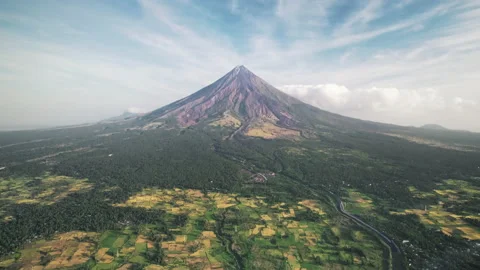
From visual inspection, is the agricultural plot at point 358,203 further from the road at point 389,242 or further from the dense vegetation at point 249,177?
the road at point 389,242

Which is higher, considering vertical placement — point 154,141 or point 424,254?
point 154,141

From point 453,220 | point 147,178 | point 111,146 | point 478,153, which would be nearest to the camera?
point 453,220

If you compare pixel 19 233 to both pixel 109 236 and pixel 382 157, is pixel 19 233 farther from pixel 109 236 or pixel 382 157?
pixel 382 157

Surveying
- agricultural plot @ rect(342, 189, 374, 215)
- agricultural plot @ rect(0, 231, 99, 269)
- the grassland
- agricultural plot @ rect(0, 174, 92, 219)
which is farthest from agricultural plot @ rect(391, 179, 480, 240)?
agricultural plot @ rect(0, 174, 92, 219)

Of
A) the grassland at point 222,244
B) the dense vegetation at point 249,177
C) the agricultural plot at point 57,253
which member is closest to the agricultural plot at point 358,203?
the dense vegetation at point 249,177

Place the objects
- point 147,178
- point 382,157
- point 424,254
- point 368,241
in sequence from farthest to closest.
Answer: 1. point 382,157
2. point 147,178
3. point 368,241
4. point 424,254

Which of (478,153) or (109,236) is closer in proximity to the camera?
(109,236)

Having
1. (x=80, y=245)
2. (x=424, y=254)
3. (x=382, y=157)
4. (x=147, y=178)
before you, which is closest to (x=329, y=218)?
(x=424, y=254)
